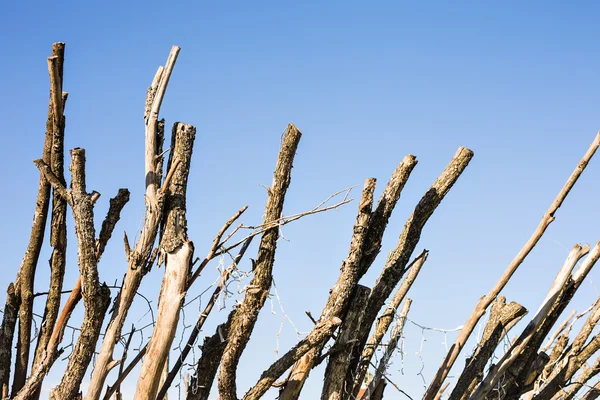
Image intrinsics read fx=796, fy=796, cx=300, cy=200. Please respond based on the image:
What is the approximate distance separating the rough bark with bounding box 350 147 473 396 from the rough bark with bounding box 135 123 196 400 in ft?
4.15

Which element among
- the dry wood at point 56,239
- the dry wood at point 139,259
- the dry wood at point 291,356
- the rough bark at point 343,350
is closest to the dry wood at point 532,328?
the rough bark at point 343,350

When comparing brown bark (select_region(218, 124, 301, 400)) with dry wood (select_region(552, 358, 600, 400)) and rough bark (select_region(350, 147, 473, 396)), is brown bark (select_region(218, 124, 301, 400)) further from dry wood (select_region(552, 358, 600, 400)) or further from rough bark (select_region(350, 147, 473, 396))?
dry wood (select_region(552, 358, 600, 400))

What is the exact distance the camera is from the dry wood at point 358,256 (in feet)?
15.6

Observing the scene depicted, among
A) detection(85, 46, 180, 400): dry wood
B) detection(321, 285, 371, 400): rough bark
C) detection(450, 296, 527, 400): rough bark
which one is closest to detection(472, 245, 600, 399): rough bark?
detection(450, 296, 527, 400): rough bark

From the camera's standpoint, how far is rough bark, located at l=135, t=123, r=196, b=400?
4312 millimetres

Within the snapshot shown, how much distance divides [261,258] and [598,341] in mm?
3541

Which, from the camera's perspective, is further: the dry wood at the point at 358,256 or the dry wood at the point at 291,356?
the dry wood at the point at 358,256

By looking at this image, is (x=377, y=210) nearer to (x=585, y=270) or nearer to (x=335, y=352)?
(x=335, y=352)

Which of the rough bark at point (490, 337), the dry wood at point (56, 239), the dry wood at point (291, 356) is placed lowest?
the dry wood at point (291, 356)

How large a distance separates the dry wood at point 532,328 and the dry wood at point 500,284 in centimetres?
40

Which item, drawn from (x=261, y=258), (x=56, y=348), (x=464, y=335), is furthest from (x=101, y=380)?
(x=464, y=335)

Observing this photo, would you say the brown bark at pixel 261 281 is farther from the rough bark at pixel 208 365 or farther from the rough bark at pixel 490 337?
the rough bark at pixel 490 337

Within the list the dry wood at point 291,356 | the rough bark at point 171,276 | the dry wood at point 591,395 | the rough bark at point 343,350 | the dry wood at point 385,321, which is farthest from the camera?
the dry wood at point 591,395

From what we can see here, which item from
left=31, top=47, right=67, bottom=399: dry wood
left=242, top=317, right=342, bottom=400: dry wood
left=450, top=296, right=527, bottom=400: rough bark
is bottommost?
left=242, top=317, right=342, bottom=400: dry wood
